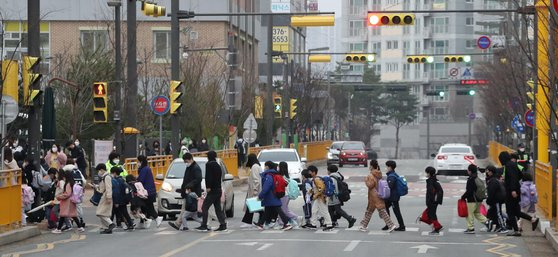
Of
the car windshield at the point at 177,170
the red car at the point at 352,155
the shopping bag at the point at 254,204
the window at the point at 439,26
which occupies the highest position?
the window at the point at 439,26

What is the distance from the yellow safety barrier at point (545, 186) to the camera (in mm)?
26428

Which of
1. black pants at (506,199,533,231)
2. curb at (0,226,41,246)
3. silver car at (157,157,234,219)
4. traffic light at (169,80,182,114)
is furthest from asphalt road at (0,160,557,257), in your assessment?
traffic light at (169,80,182,114)

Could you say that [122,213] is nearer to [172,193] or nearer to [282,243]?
[172,193]

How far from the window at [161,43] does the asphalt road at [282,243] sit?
45.0 meters

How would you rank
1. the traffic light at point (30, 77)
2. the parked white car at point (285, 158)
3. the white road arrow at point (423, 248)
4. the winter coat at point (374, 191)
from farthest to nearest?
1. the parked white car at point (285, 158)
2. the traffic light at point (30, 77)
3. the winter coat at point (374, 191)
4. the white road arrow at point (423, 248)

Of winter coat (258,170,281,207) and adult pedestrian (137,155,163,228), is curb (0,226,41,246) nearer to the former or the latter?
adult pedestrian (137,155,163,228)

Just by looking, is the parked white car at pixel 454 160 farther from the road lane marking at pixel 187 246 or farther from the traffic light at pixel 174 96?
the road lane marking at pixel 187 246

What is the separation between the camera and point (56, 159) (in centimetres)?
3441

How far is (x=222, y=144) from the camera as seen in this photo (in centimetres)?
6569

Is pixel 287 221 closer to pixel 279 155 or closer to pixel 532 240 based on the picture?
pixel 532 240

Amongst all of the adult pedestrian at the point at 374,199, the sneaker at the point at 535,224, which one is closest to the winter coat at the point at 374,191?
the adult pedestrian at the point at 374,199

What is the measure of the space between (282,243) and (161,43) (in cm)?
5301

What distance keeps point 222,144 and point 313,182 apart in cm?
4066

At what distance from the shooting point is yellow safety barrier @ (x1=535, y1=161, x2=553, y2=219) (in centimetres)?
2643
